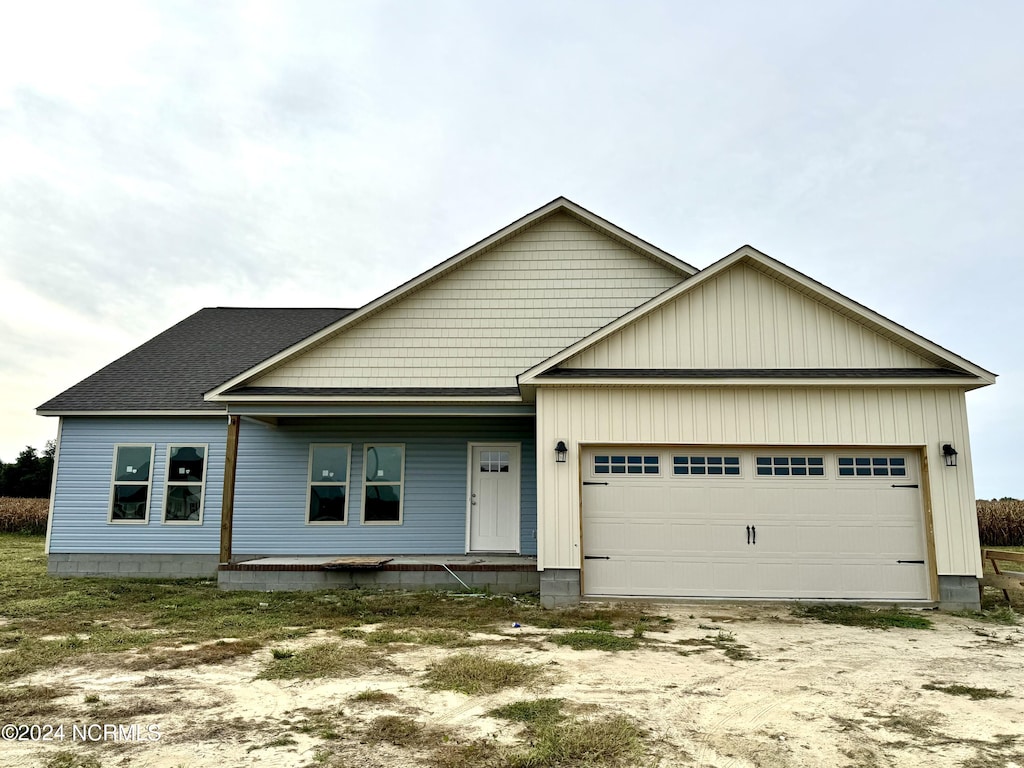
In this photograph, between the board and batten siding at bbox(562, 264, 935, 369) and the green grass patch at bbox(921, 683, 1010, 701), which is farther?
the board and batten siding at bbox(562, 264, 935, 369)

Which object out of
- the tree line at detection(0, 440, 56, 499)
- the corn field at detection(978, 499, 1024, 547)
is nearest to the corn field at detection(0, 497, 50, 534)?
the tree line at detection(0, 440, 56, 499)

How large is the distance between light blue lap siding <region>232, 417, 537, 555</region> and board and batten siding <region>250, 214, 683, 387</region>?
119 centimetres

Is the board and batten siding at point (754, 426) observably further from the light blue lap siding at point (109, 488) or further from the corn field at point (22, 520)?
the corn field at point (22, 520)

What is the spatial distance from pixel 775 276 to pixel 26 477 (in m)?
40.3

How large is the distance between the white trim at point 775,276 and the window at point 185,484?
7.57 m

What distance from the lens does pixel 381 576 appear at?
10.8 meters

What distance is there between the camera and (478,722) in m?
4.59

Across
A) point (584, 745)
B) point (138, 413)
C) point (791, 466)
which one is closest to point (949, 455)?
point (791, 466)

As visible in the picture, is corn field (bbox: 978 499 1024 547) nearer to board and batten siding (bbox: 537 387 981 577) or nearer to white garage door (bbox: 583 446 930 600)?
board and batten siding (bbox: 537 387 981 577)

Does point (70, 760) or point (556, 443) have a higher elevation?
point (556, 443)

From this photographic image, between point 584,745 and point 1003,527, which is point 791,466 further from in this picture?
point 1003,527

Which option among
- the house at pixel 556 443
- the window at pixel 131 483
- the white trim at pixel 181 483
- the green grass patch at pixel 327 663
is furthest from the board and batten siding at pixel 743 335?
Result: the window at pixel 131 483

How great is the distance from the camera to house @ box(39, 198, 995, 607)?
9391mm

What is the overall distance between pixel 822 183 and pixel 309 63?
15338 mm
